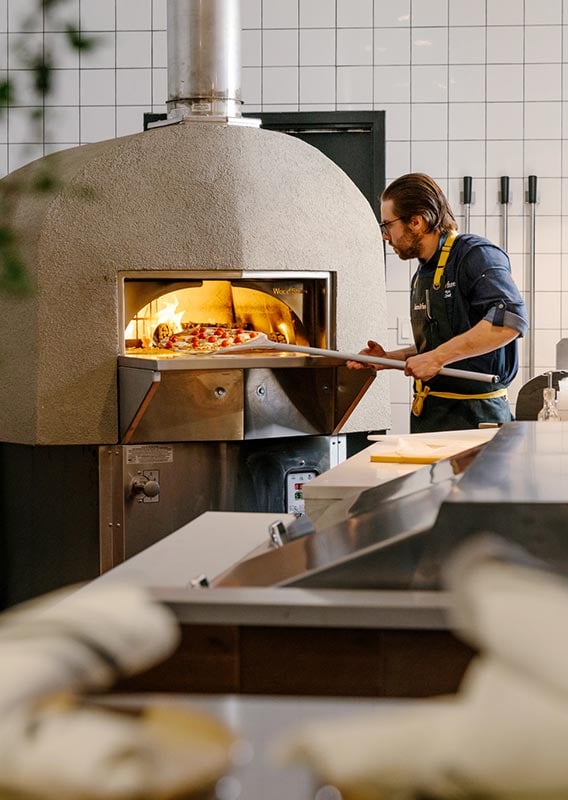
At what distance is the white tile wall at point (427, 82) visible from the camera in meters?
5.06

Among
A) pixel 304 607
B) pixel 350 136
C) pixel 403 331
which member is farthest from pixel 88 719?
pixel 350 136

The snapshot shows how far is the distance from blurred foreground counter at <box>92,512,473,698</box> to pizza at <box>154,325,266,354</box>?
2374 mm

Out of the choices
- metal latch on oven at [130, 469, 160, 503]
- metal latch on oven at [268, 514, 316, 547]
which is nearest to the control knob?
metal latch on oven at [130, 469, 160, 503]

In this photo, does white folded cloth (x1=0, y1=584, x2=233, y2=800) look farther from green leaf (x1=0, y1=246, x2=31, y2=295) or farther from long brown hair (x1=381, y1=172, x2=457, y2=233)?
long brown hair (x1=381, y1=172, x2=457, y2=233)

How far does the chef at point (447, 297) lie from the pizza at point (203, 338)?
0.37m

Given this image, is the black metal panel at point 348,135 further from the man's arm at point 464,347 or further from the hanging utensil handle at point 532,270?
the man's arm at point 464,347

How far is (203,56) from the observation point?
→ 3703mm

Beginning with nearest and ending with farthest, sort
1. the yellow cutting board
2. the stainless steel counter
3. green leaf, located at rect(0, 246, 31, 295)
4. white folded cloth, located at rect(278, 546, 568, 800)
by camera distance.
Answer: white folded cloth, located at rect(278, 546, 568, 800) < green leaf, located at rect(0, 246, 31, 295) < the stainless steel counter < the yellow cutting board

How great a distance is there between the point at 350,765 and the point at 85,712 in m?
0.10

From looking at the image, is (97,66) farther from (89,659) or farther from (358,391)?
(89,659)

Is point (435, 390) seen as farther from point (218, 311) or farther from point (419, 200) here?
point (218, 311)

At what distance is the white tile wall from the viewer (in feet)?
16.6

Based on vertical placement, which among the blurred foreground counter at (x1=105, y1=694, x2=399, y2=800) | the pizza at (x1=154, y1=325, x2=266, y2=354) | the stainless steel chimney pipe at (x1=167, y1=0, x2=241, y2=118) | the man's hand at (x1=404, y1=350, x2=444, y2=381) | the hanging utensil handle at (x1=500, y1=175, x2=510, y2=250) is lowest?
the blurred foreground counter at (x1=105, y1=694, x2=399, y2=800)

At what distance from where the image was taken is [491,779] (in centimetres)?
33
